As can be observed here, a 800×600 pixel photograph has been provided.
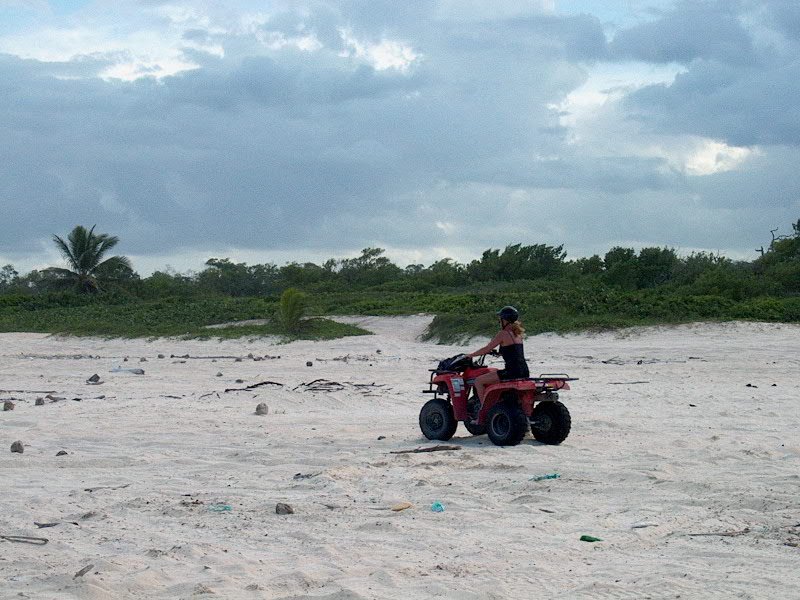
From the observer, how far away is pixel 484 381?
35.3 ft

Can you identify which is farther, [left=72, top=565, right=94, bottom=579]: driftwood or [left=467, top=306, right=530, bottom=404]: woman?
[left=467, top=306, right=530, bottom=404]: woman

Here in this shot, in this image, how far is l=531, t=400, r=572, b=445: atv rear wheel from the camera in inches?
402

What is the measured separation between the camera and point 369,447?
10453 mm

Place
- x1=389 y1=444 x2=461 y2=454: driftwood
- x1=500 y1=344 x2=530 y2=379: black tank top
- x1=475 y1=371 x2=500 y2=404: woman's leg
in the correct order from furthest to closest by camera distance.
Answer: x1=475 y1=371 x2=500 y2=404: woman's leg
x1=500 y1=344 x2=530 y2=379: black tank top
x1=389 y1=444 x2=461 y2=454: driftwood

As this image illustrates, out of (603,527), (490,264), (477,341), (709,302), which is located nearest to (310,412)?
(603,527)

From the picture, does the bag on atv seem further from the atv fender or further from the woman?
the atv fender

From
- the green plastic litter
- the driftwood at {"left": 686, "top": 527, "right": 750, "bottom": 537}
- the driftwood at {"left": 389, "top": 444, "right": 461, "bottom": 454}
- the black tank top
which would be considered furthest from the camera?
the black tank top

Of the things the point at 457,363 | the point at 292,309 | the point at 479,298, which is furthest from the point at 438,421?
the point at 479,298

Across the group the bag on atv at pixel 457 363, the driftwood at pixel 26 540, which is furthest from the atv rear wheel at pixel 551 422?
the driftwood at pixel 26 540

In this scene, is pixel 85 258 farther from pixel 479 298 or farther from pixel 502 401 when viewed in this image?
pixel 502 401

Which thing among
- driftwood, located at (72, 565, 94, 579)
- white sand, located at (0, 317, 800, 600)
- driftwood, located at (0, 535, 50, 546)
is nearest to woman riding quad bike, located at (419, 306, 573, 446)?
white sand, located at (0, 317, 800, 600)

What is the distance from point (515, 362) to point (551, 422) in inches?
29.3

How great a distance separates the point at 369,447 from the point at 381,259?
56.8 m

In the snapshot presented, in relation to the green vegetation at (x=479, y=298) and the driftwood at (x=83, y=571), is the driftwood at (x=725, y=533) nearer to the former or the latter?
the driftwood at (x=83, y=571)
